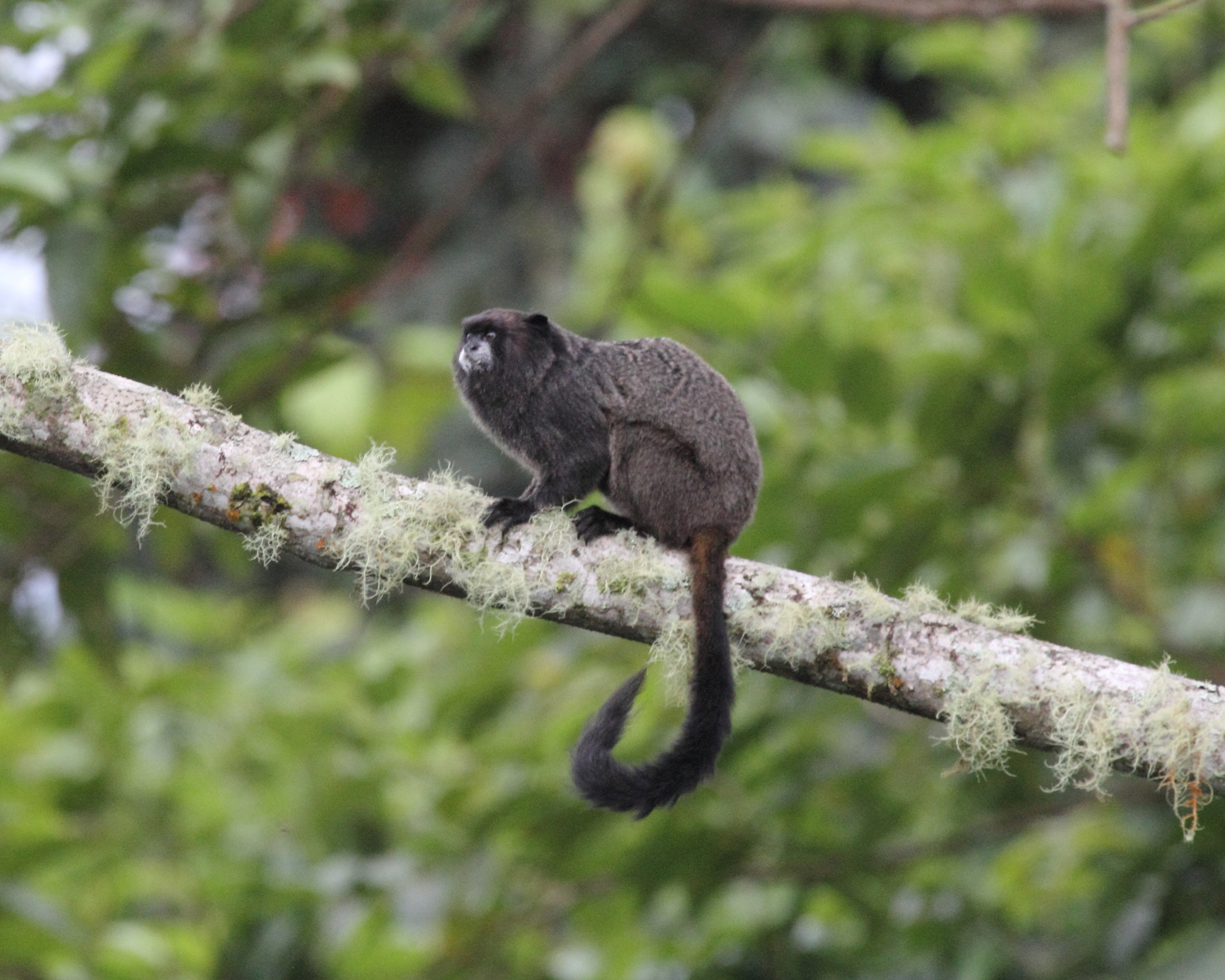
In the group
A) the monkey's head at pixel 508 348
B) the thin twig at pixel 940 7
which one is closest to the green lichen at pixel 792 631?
the monkey's head at pixel 508 348

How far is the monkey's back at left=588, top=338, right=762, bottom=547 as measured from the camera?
9.34ft

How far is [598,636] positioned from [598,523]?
2086 mm

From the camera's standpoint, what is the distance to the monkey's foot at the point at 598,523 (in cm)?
264

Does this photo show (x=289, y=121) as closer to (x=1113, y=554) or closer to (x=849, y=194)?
(x=849, y=194)

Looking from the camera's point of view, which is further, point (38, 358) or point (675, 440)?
point (675, 440)

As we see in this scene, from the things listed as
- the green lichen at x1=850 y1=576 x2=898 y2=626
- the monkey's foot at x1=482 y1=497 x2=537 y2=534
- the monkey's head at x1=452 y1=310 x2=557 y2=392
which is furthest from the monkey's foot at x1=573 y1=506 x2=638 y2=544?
the green lichen at x1=850 y1=576 x2=898 y2=626

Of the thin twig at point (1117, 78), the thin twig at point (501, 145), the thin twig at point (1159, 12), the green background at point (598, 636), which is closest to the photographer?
the thin twig at point (1117, 78)

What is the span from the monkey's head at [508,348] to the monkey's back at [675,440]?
0.14 meters

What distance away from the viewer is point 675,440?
2965mm

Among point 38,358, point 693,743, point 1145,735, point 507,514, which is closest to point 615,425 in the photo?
point 507,514

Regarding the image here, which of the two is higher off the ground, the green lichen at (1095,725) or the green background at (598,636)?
the green background at (598,636)

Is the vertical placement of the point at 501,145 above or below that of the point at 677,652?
above

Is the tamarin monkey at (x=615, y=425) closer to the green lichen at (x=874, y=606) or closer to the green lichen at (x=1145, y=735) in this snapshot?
the green lichen at (x=874, y=606)

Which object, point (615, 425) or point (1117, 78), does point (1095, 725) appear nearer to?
point (615, 425)
